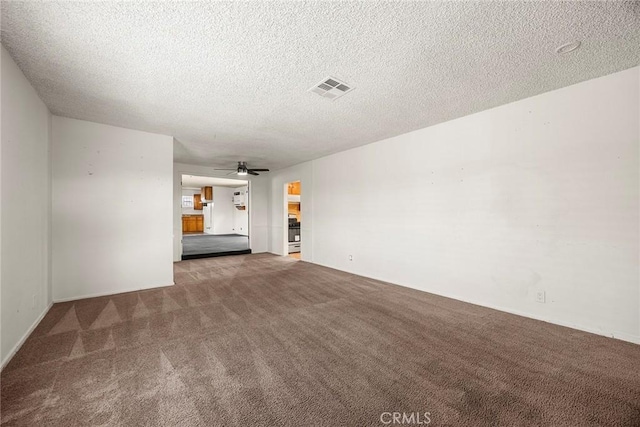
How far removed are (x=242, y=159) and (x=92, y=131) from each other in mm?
2878

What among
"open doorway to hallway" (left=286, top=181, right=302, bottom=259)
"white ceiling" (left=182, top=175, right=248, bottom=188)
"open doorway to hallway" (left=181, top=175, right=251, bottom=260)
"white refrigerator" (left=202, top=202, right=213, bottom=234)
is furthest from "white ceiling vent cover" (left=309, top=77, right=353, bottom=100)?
"white refrigerator" (left=202, top=202, right=213, bottom=234)

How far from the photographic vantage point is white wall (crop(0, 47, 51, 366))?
2.08m

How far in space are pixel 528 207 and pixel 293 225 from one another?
6156 millimetres

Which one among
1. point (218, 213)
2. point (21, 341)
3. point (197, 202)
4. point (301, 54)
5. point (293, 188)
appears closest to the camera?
point (301, 54)

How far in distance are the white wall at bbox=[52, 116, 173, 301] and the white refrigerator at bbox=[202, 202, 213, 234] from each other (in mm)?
10145

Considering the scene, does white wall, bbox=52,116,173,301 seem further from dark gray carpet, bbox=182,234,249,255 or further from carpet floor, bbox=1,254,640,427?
dark gray carpet, bbox=182,234,249,255

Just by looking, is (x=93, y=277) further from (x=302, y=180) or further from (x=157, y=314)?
(x=302, y=180)

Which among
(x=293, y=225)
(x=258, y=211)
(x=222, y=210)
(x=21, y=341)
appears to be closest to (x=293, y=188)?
(x=293, y=225)

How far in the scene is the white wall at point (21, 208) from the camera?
6.82ft

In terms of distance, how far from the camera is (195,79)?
8.20 ft

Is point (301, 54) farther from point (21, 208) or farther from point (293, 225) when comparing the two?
point (293, 225)

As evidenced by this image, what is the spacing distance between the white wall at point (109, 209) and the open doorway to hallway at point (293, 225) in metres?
3.64

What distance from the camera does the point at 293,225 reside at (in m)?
8.13

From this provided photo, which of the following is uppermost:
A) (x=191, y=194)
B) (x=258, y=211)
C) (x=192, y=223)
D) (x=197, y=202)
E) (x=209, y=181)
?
(x=209, y=181)
